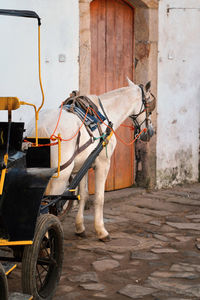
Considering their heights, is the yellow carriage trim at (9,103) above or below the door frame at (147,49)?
below

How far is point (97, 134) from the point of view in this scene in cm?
562

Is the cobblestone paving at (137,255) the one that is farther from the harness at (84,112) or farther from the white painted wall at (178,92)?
the white painted wall at (178,92)

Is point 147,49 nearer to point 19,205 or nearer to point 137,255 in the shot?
point 137,255

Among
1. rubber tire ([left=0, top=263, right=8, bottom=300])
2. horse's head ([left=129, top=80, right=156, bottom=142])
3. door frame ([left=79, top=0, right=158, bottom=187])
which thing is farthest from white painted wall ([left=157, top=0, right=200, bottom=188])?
rubber tire ([left=0, top=263, right=8, bottom=300])

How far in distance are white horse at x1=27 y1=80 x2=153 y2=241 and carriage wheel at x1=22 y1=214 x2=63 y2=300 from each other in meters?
0.91

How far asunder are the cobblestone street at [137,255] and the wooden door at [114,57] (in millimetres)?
854

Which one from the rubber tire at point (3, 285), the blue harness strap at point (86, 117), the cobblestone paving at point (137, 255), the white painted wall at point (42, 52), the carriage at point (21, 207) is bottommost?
the cobblestone paving at point (137, 255)

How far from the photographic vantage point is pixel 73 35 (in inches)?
304

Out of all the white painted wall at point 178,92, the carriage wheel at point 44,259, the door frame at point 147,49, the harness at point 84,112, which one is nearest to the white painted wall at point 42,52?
the harness at point 84,112

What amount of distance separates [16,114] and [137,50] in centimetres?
309

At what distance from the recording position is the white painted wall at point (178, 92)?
941 centimetres

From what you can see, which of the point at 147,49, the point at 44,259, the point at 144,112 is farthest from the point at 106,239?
the point at 147,49

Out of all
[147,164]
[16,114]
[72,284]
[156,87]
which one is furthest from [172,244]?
[156,87]

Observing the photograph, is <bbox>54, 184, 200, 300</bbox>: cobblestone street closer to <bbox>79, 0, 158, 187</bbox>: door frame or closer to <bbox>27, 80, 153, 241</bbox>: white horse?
<bbox>27, 80, 153, 241</bbox>: white horse
